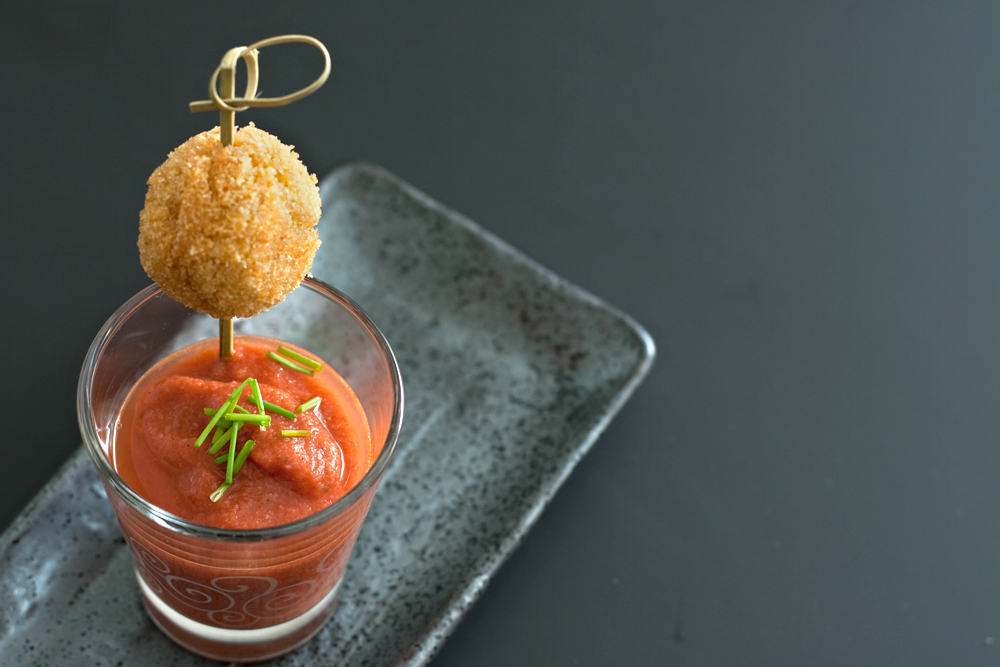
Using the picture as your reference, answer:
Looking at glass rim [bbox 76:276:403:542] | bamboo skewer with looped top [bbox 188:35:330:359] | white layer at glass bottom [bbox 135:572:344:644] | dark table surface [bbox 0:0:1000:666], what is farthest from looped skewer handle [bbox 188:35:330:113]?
dark table surface [bbox 0:0:1000:666]

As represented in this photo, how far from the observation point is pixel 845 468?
2.23 metres

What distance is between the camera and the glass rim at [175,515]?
4.33 ft

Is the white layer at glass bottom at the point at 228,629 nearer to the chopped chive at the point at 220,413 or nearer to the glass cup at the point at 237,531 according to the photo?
the glass cup at the point at 237,531

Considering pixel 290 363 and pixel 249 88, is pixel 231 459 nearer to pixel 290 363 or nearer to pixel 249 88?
pixel 290 363

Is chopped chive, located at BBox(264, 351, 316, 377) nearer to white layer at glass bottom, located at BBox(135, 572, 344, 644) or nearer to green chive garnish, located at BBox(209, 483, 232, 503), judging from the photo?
green chive garnish, located at BBox(209, 483, 232, 503)

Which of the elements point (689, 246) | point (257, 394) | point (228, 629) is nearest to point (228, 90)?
point (257, 394)

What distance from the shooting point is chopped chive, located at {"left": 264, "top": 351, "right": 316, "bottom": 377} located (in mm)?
1556

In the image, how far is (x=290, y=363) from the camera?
61.8 inches

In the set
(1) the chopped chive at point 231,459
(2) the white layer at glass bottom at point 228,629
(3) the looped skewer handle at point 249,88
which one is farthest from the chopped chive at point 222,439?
(3) the looped skewer handle at point 249,88

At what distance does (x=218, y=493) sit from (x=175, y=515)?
67 millimetres

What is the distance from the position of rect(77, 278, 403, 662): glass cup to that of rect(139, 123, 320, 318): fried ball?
1.03ft

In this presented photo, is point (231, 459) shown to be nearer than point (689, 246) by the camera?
Yes

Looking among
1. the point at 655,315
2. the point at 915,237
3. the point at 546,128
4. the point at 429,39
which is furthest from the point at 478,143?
the point at 915,237

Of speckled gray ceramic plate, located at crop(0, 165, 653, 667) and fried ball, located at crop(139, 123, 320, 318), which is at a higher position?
fried ball, located at crop(139, 123, 320, 318)
